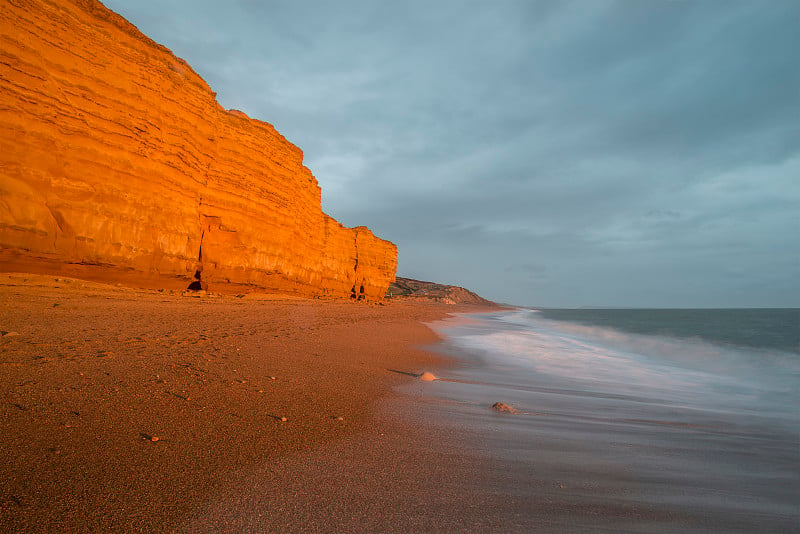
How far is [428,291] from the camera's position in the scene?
9581 centimetres

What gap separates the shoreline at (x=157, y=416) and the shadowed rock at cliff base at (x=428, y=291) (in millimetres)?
65130

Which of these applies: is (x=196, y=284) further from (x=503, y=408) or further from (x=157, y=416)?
(x=503, y=408)

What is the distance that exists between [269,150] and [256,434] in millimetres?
17296

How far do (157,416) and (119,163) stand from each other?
1080 centimetres

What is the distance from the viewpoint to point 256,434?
2.88 m

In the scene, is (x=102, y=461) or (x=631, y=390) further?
(x=631, y=390)

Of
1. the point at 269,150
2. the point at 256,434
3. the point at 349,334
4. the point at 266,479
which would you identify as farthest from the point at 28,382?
the point at 269,150

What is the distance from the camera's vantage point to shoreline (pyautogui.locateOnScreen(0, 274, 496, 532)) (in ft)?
6.12

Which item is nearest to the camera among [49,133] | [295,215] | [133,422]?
[133,422]

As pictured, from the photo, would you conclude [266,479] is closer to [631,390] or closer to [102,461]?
[102,461]

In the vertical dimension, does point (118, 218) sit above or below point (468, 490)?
above

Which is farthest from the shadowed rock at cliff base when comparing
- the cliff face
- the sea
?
the sea

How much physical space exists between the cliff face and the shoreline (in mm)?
3112

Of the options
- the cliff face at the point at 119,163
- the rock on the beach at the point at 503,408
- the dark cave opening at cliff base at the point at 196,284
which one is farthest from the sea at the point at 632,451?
the dark cave opening at cliff base at the point at 196,284
